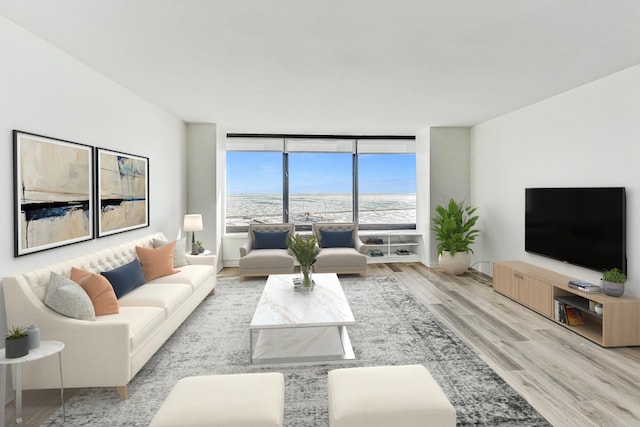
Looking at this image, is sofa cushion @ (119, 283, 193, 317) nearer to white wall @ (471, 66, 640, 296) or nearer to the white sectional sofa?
the white sectional sofa

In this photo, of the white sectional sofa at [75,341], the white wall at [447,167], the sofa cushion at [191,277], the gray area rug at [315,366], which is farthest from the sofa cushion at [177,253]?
the white wall at [447,167]

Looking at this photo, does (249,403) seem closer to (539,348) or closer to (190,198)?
(539,348)

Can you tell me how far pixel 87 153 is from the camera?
328 cm

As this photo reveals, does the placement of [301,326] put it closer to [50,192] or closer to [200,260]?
[50,192]

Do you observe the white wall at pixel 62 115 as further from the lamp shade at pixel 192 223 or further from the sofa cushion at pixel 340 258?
the sofa cushion at pixel 340 258

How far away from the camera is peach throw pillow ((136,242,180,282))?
Answer: 387 cm

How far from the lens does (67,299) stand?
2406 mm

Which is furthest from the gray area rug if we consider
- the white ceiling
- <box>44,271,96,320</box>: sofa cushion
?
the white ceiling

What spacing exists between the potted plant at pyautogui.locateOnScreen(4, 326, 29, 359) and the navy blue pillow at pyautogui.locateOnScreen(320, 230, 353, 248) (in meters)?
4.59

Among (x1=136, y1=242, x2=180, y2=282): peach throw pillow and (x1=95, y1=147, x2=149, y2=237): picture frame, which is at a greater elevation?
(x1=95, y1=147, x2=149, y2=237): picture frame

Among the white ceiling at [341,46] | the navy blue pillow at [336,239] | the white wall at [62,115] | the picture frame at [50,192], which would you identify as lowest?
the navy blue pillow at [336,239]

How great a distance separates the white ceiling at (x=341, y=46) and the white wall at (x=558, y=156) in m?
0.27

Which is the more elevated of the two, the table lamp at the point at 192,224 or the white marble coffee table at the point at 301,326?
the table lamp at the point at 192,224

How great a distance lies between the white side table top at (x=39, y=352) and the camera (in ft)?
6.29
